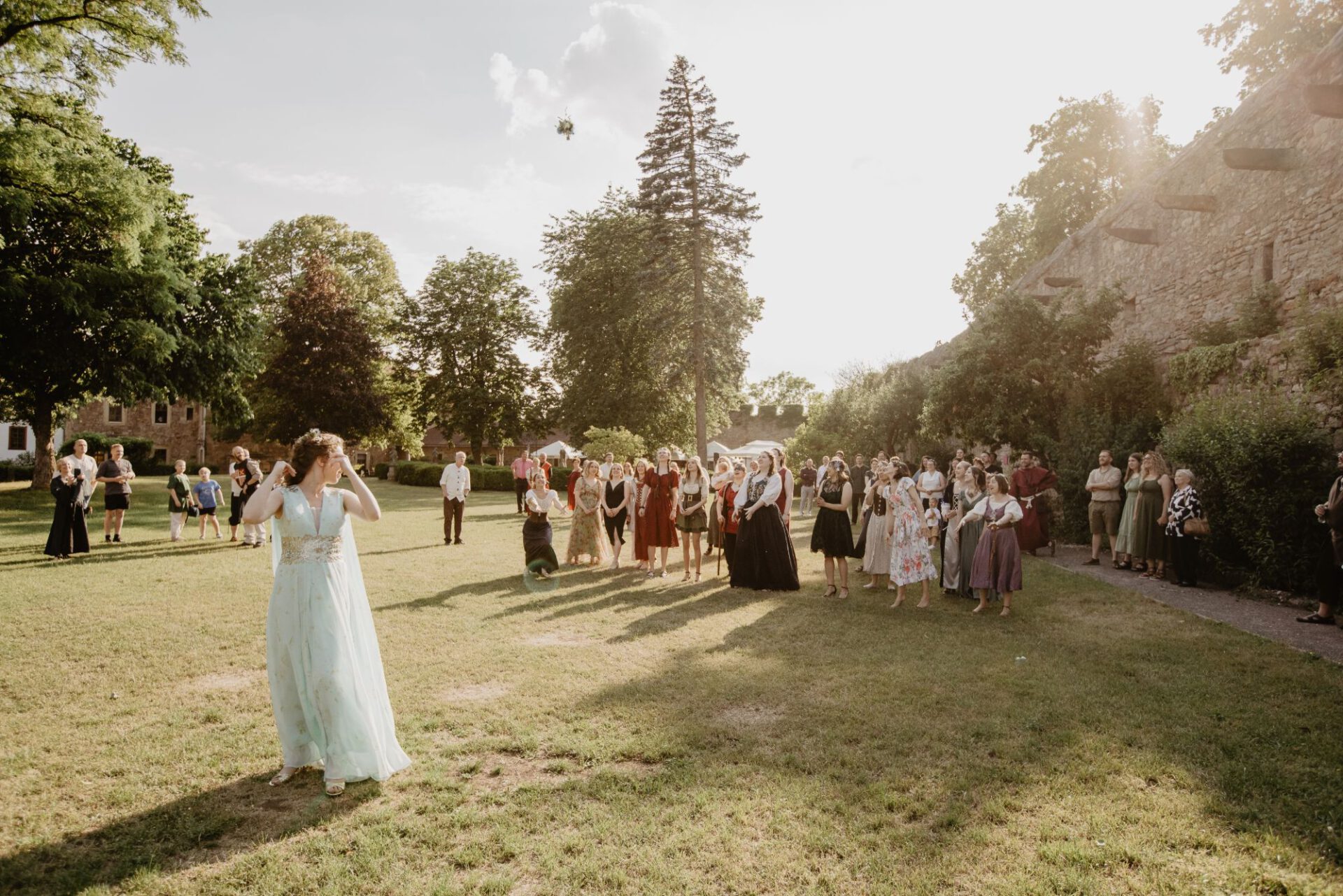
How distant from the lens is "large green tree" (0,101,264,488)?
1689cm

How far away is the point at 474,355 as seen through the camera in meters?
38.6

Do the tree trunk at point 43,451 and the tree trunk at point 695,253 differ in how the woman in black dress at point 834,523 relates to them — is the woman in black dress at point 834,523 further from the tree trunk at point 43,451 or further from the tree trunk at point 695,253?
the tree trunk at point 43,451

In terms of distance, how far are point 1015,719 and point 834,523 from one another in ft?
14.3

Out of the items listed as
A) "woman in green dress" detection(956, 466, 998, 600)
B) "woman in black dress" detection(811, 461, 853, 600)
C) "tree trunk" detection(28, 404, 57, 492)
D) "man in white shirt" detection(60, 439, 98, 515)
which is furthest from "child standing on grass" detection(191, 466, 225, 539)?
"woman in green dress" detection(956, 466, 998, 600)

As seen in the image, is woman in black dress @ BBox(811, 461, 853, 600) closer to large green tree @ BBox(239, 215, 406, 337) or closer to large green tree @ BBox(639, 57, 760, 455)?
large green tree @ BBox(639, 57, 760, 455)

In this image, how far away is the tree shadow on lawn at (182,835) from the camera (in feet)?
10.3

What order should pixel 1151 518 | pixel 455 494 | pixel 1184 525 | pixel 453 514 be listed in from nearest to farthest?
pixel 1184 525, pixel 1151 518, pixel 455 494, pixel 453 514

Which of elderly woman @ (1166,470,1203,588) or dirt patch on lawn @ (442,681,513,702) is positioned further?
elderly woman @ (1166,470,1203,588)

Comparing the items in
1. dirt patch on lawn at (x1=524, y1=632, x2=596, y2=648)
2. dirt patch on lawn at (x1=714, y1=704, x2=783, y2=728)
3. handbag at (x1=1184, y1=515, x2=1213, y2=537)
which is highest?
handbag at (x1=1184, y1=515, x2=1213, y2=537)

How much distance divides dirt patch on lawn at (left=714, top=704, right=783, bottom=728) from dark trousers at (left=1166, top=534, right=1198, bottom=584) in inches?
301

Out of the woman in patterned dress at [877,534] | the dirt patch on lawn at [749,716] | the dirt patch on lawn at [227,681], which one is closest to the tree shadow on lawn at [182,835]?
the dirt patch on lawn at [227,681]

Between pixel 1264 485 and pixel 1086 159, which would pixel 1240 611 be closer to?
pixel 1264 485

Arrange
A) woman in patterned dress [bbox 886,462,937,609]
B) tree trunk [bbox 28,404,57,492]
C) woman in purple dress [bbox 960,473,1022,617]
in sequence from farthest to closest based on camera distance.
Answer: tree trunk [bbox 28,404,57,492]
woman in patterned dress [bbox 886,462,937,609]
woman in purple dress [bbox 960,473,1022,617]

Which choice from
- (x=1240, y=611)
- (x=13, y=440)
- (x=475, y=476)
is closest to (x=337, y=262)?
(x=475, y=476)
